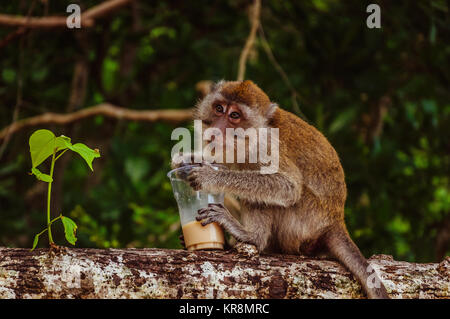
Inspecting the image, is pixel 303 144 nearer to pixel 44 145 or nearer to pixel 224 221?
pixel 224 221

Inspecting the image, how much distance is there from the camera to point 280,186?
15.9 feet

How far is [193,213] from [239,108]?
3.65 ft

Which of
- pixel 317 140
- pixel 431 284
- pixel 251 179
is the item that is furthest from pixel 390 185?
pixel 431 284

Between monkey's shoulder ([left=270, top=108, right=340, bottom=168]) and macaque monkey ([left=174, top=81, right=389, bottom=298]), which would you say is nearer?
macaque monkey ([left=174, top=81, right=389, bottom=298])

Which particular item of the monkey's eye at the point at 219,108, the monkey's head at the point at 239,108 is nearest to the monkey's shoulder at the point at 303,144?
the monkey's head at the point at 239,108

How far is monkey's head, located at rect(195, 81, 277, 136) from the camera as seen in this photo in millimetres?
5148

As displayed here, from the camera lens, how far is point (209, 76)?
783cm

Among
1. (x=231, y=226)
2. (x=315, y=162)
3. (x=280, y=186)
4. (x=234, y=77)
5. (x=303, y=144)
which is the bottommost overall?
(x=231, y=226)

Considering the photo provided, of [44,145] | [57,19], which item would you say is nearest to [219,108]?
[44,145]

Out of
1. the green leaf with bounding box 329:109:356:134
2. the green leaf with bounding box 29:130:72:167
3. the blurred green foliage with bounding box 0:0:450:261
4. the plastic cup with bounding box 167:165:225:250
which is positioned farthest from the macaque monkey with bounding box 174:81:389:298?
the blurred green foliage with bounding box 0:0:450:261

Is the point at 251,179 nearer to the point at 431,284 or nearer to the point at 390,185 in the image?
the point at 431,284

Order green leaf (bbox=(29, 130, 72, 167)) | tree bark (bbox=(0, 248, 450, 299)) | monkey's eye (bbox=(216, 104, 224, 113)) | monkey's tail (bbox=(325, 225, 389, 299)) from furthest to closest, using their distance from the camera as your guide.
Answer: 1. monkey's eye (bbox=(216, 104, 224, 113))
2. monkey's tail (bbox=(325, 225, 389, 299))
3. tree bark (bbox=(0, 248, 450, 299))
4. green leaf (bbox=(29, 130, 72, 167))

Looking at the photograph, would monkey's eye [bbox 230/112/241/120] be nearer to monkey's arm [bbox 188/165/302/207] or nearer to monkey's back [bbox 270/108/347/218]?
monkey's back [bbox 270/108/347/218]

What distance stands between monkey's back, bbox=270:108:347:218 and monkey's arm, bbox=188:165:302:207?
156mm
